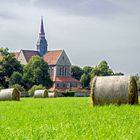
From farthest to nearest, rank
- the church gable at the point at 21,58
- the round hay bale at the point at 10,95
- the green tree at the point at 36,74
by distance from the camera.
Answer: the church gable at the point at 21,58
the green tree at the point at 36,74
the round hay bale at the point at 10,95

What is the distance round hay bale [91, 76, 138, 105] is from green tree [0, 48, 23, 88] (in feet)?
291

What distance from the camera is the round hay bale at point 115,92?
1950 centimetres

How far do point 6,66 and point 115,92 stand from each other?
90.9 metres

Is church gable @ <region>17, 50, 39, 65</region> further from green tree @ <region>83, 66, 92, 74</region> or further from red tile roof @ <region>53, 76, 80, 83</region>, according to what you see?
green tree @ <region>83, 66, 92, 74</region>

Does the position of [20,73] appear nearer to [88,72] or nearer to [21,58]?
[21,58]

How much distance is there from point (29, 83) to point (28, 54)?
4707 cm

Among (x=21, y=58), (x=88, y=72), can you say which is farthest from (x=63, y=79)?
(x=21, y=58)

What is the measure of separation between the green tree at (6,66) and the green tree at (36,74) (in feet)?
→ 12.8

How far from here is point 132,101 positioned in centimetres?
1959

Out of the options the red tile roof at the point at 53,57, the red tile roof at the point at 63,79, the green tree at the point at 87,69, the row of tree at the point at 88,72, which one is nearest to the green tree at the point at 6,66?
the row of tree at the point at 88,72

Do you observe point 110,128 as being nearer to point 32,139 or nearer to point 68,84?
→ point 32,139

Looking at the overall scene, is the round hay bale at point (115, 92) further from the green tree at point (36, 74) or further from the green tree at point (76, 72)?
the green tree at point (76, 72)

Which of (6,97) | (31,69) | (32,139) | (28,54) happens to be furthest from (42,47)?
(32,139)

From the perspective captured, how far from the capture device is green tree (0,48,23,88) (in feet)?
354
